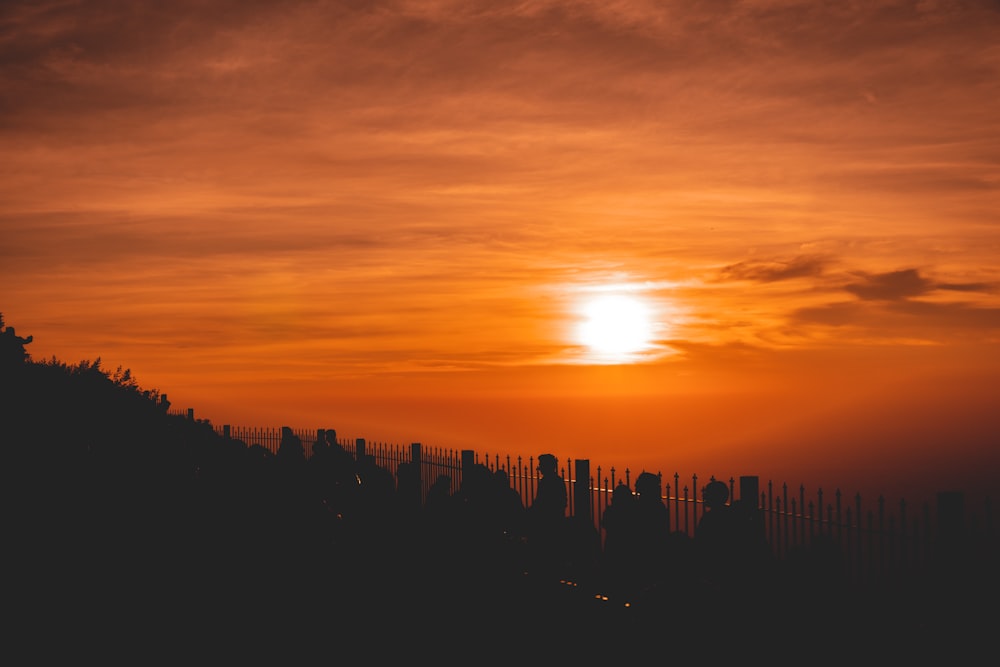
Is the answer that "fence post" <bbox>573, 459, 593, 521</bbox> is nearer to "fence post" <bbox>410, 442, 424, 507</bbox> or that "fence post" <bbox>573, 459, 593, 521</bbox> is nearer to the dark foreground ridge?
the dark foreground ridge

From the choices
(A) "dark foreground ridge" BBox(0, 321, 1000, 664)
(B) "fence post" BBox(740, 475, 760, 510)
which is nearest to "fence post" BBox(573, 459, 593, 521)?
(A) "dark foreground ridge" BBox(0, 321, 1000, 664)

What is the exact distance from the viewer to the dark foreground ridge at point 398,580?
9961 mm

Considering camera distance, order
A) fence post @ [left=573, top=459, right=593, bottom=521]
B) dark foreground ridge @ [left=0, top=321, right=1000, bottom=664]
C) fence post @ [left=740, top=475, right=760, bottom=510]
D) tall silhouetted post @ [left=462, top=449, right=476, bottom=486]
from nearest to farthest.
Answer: dark foreground ridge @ [left=0, top=321, right=1000, bottom=664]
fence post @ [left=740, top=475, right=760, bottom=510]
fence post @ [left=573, top=459, right=593, bottom=521]
tall silhouetted post @ [left=462, top=449, right=476, bottom=486]

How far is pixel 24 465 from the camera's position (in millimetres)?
17594

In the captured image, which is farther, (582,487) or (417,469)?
(417,469)

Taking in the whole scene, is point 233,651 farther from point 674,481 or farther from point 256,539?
point 674,481

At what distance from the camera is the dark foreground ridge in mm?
9961

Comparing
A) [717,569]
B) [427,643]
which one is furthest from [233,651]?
[717,569]

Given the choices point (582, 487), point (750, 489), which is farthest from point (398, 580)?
point (750, 489)

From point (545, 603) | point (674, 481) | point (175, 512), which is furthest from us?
point (175, 512)

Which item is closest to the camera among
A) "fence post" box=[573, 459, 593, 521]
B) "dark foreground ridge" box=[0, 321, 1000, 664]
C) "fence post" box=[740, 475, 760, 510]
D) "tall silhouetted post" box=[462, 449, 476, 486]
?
"dark foreground ridge" box=[0, 321, 1000, 664]

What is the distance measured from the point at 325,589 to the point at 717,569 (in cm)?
526

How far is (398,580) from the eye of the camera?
1456 centimetres

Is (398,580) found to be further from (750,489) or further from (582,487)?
(750,489)
